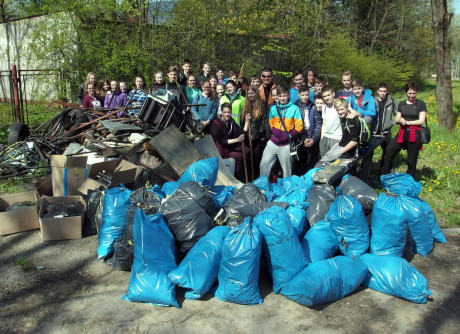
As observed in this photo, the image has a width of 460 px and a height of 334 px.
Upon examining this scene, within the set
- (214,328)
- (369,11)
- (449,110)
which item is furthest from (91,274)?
(369,11)

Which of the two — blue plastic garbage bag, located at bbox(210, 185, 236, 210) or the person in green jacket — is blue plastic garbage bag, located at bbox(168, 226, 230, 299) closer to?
blue plastic garbage bag, located at bbox(210, 185, 236, 210)

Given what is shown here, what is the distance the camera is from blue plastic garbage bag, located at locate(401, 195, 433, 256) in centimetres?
409

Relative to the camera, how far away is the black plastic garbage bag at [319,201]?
4121mm

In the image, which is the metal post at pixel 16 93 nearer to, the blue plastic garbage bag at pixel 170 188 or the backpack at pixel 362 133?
the blue plastic garbage bag at pixel 170 188

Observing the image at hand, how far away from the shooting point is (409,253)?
14.1ft

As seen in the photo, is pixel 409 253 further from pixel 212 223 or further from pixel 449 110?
pixel 449 110

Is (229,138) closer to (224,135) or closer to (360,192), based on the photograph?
(224,135)

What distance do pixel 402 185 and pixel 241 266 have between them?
6.99ft

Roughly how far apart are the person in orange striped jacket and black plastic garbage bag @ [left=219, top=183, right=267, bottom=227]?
169 cm

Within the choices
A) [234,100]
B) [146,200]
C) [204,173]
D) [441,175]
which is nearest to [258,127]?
[234,100]

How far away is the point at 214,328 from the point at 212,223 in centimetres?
112

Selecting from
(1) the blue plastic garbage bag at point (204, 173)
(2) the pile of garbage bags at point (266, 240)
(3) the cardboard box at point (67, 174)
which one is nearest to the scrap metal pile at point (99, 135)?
(3) the cardboard box at point (67, 174)

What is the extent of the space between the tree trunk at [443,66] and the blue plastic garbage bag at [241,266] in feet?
32.9

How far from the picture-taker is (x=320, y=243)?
3797 mm
